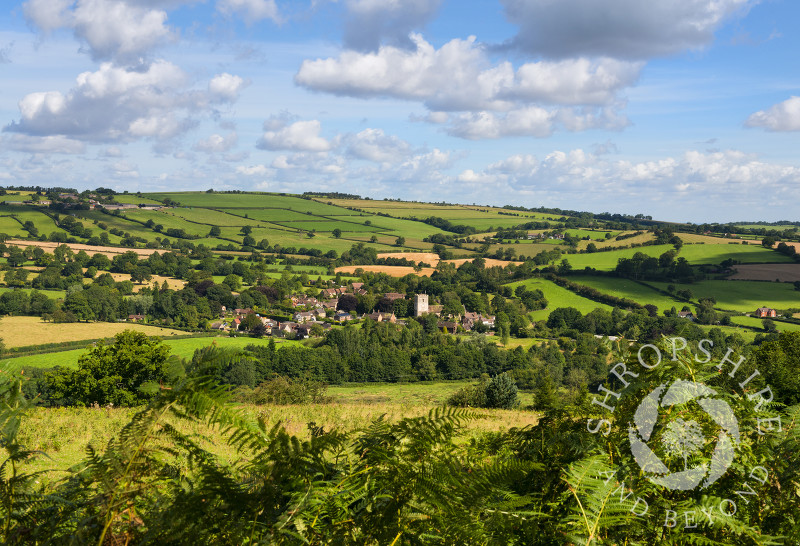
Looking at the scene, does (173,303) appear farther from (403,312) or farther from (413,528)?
(413,528)

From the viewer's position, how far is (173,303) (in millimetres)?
99125

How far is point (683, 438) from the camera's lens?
2.09 metres

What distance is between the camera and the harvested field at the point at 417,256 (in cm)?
13575

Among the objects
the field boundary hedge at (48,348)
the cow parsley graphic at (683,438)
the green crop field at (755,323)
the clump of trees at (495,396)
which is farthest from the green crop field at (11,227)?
the cow parsley graphic at (683,438)

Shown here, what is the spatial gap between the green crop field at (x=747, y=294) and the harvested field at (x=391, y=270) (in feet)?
171

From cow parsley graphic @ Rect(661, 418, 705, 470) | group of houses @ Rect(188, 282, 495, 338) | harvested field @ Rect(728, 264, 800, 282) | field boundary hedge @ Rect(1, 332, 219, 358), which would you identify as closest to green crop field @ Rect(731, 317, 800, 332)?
harvested field @ Rect(728, 264, 800, 282)

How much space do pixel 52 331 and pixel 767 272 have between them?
114 metres

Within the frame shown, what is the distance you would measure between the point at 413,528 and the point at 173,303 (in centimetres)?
10569

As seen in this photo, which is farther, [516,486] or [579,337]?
[579,337]

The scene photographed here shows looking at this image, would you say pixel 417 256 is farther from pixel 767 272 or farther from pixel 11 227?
pixel 11 227

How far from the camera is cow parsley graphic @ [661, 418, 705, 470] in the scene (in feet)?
6.71

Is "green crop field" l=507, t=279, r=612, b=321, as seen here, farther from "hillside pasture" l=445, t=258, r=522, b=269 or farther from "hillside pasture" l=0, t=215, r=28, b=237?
"hillside pasture" l=0, t=215, r=28, b=237

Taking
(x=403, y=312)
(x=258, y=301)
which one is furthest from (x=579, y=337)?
(x=258, y=301)

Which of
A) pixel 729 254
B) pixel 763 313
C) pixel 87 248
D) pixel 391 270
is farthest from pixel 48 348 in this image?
pixel 729 254
